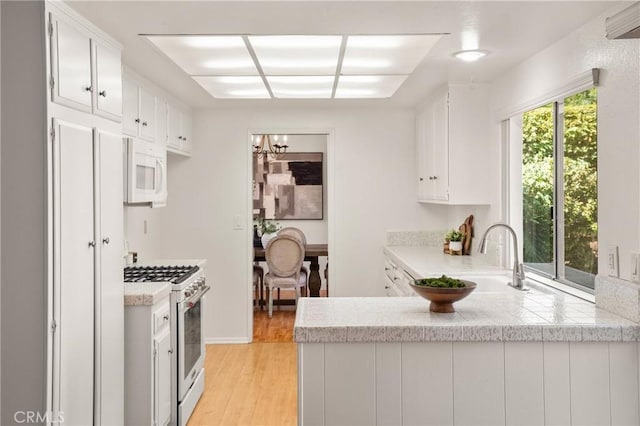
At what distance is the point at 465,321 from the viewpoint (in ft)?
6.58

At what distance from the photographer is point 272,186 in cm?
770

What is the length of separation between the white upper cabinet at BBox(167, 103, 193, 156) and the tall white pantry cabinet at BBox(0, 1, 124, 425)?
1944mm

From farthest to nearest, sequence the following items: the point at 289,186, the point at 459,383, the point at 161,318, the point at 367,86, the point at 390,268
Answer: the point at 289,186 → the point at 390,268 → the point at 367,86 → the point at 161,318 → the point at 459,383

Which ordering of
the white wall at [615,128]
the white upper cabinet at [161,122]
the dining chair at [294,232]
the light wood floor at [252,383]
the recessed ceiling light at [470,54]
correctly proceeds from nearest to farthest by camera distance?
the white wall at [615,128]
the recessed ceiling light at [470,54]
the light wood floor at [252,383]
the white upper cabinet at [161,122]
the dining chair at [294,232]

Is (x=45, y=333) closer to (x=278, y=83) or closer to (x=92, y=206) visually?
(x=92, y=206)

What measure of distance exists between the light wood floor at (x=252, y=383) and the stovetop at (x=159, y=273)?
92 centimetres

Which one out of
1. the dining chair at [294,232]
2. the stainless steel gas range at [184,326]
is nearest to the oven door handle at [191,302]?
the stainless steel gas range at [184,326]

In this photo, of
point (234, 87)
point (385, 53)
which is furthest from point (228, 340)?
point (385, 53)

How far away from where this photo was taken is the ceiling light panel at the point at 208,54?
2713 millimetres

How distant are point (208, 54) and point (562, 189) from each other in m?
2.16

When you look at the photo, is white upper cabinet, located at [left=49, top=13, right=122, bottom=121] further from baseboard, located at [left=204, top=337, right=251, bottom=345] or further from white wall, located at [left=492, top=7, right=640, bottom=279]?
baseboard, located at [left=204, top=337, right=251, bottom=345]

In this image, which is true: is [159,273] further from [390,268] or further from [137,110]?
[390,268]

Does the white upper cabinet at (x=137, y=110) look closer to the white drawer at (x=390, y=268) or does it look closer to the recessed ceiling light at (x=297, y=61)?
the recessed ceiling light at (x=297, y=61)

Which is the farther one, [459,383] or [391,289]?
[391,289]
